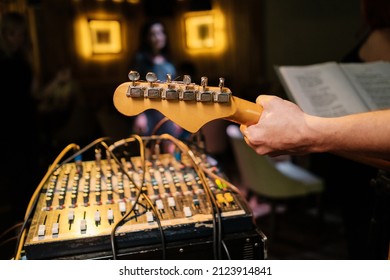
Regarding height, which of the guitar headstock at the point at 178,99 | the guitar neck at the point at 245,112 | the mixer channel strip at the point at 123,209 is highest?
the guitar headstock at the point at 178,99

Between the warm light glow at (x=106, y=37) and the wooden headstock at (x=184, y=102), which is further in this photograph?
the warm light glow at (x=106, y=37)

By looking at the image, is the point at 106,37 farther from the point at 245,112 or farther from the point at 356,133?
the point at 356,133

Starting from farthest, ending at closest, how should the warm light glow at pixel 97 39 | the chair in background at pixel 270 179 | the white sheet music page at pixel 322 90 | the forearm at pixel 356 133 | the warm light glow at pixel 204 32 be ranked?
1. the warm light glow at pixel 97 39
2. the warm light glow at pixel 204 32
3. the chair in background at pixel 270 179
4. the white sheet music page at pixel 322 90
5. the forearm at pixel 356 133

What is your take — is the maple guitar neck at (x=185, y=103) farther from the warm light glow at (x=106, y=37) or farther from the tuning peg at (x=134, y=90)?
the warm light glow at (x=106, y=37)

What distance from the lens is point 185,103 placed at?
0.83 meters

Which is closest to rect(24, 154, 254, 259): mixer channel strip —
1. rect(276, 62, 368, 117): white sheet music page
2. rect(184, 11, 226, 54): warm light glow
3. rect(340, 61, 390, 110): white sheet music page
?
rect(276, 62, 368, 117): white sheet music page

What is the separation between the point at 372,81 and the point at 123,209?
37.9 inches

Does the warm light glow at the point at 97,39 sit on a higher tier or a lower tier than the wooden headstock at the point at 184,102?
higher

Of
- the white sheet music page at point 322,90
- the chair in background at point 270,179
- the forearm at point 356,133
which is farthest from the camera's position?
the chair in background at point 270,179

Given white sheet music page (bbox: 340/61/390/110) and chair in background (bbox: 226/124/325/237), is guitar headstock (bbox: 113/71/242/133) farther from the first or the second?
chair in background (bbox: 226/124/325/237)

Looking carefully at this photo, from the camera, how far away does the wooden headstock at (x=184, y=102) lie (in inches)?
31.9

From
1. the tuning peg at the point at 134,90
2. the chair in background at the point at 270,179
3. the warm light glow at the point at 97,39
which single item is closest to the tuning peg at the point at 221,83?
the tuning peg at the point at 134,90

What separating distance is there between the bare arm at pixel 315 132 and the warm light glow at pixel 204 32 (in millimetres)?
2914
